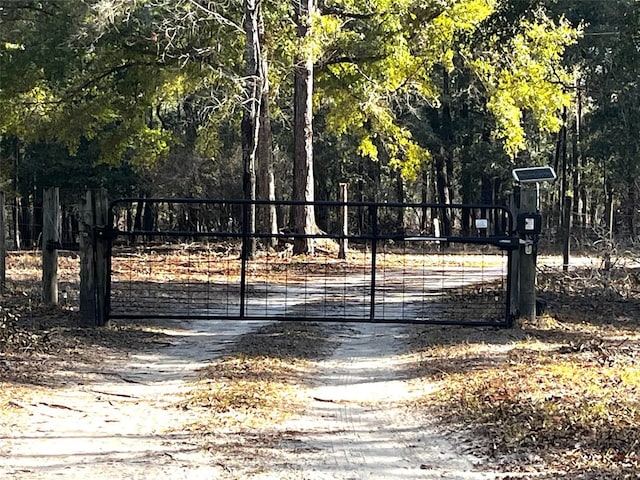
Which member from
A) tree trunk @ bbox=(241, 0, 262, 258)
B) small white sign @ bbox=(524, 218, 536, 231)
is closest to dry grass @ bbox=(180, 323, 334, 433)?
small white sign @ bbox=(524, 218, 536, 231)

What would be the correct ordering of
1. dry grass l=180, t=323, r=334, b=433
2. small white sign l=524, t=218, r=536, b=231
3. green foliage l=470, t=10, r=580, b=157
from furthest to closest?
green foliage l=470, t=10, r=580, b=157
small white sign l=524, t=218, r=536, b=231
dry grass l=180, t=323, r=334, b=433

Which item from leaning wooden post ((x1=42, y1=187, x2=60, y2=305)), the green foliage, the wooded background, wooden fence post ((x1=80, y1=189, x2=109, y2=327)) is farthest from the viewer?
the green foliage

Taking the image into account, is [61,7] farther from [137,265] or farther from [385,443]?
[385,443]

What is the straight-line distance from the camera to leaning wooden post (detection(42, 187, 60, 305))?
10.8 meters

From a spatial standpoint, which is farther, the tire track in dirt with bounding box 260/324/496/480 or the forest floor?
the forest floor

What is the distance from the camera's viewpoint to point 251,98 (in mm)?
21406

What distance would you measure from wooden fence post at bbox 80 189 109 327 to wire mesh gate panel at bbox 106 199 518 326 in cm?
15

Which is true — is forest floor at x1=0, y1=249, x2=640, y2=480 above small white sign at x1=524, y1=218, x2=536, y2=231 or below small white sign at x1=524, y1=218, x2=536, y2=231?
below

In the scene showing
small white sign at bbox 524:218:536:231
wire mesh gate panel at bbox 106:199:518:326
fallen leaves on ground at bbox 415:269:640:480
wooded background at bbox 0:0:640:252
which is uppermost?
wooded background at bbox 0:0:640:252

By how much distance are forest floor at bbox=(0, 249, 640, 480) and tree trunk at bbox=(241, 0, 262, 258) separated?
446 inches

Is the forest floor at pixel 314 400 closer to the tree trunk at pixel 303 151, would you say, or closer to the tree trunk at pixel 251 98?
the tree trunk at pixel 251 98

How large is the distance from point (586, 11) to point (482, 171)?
25.1 m

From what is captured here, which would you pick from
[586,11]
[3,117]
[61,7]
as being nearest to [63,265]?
[61,7]

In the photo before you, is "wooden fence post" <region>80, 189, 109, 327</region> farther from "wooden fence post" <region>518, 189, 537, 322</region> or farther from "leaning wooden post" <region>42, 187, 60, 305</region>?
"wooden fence post" <region>518, 189, 537, 322</region>
